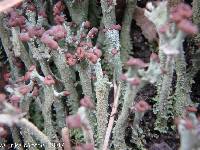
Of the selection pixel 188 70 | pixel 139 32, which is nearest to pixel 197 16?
pixel 188 70

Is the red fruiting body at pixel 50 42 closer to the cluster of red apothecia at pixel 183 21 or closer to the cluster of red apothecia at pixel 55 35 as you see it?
the cluster of red apothecia at pixel 55 35

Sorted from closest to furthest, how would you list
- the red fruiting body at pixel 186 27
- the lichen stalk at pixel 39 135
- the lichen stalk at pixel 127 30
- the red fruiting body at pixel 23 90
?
the red fruiting body at pixel 186 27 < the lichen stalk at pixel 39 135 < the red fruiting body at pixel 23 90 < the lichen stalk at pixel 127 30

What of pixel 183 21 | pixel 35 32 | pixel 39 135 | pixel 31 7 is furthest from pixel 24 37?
pixel 183 21

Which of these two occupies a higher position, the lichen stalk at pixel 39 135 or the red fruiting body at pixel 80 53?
the red fruiting body at pixel 80 53

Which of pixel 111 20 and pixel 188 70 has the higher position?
pixel 111 20

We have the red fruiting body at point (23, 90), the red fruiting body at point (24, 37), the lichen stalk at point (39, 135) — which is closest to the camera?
the lichen stalk at point (39, 135)

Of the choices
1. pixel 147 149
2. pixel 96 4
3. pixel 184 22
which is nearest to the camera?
pixel 184 22

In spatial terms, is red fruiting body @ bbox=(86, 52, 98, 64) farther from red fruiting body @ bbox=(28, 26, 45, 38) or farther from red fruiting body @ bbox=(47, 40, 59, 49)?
red fruiting body @ bbox=(28, 26, 45, 38)

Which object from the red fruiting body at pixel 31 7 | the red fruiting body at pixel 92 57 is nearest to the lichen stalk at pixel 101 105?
the red fruiting body at pixel 92 57

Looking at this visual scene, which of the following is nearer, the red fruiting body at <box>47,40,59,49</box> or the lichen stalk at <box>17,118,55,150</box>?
the lichen stalk at <box>17,118,55,150</box>

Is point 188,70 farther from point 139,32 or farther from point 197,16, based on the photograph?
point 139,32

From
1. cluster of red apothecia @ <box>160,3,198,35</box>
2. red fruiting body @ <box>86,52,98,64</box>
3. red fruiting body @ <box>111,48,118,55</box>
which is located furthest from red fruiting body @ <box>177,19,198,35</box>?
red fruiting body @ <box>111,48,118,55</box>
